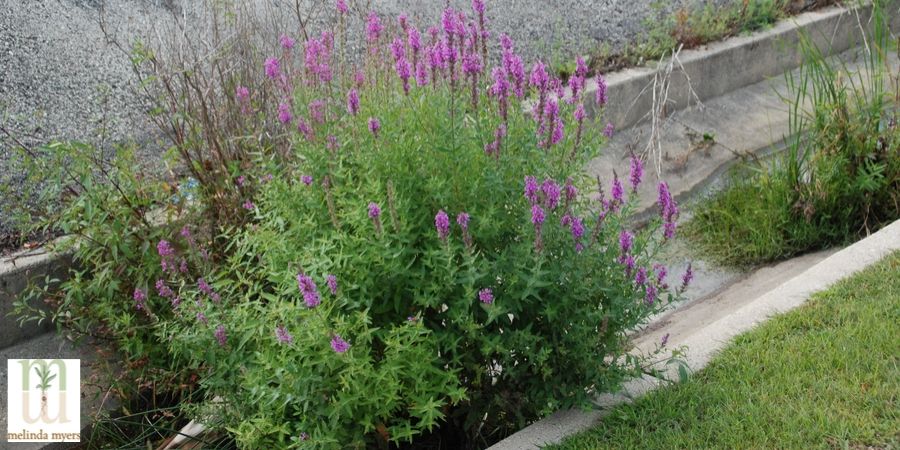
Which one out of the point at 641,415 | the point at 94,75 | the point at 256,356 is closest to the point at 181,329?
the point at 256,356

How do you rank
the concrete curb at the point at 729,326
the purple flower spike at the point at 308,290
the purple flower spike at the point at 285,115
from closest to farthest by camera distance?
the purple flower spike at the point at 308,290 < the concrete curb at the point at 729,326 < the purple flower spike at the point at 285,115

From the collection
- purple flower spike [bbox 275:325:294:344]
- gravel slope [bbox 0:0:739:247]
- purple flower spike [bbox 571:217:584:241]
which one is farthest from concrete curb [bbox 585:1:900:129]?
purple flower spike [bbox 275:325:294:344]

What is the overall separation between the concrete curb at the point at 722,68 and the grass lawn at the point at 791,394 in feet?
9.27

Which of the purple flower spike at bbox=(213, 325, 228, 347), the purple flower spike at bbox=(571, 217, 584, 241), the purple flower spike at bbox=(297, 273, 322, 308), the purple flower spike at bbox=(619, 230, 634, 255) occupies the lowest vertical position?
the purple flower spike at bbox=(213, 325, 228, 347)

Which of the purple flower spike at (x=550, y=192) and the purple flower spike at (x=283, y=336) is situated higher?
the purple flower spike at (x=550, y=192)

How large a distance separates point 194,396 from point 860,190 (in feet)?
12.2

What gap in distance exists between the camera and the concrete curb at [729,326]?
11.7 ft

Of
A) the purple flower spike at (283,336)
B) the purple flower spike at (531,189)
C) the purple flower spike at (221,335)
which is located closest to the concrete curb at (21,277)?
the purple flower spike at (221,335)

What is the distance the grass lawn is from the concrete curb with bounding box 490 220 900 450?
0.20 ft

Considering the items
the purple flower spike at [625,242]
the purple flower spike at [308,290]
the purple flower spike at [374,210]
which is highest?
the purple flower spike at [374,210]

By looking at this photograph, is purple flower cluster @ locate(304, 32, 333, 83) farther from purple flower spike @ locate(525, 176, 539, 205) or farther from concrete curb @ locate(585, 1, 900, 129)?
concrete curb @ locate(585, 1, 900, 129)

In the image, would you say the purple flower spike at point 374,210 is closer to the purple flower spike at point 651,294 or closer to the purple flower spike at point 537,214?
the purple flower spike at point 537,214

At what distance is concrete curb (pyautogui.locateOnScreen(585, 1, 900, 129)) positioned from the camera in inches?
276

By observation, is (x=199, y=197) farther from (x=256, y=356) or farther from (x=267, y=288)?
(x=256, y=356)
